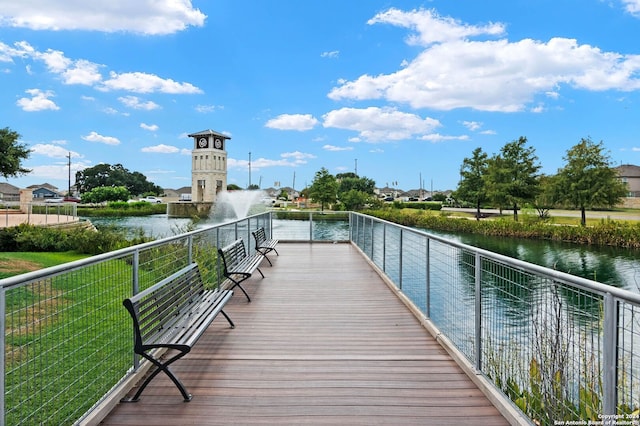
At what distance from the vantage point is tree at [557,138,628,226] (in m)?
34.7

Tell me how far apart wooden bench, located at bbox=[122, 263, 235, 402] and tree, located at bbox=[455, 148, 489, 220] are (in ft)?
156

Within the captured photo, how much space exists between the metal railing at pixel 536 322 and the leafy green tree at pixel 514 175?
37761 mm

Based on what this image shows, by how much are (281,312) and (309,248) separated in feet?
24.0

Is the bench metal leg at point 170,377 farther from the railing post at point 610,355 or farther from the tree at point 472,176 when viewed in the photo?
the tree at point 472,176

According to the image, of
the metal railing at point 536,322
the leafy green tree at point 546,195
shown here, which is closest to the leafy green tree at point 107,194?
the leafy green tree at point 546,195

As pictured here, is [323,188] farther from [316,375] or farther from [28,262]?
[316,375]

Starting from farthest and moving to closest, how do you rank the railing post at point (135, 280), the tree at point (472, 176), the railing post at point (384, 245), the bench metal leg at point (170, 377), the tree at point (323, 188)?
the tree at point (323, 188) → the tree at point (472, 176) → the railing post at point (384, 245) → the railing post at point (135, 280) → the bench metal leg at point (170, 377)

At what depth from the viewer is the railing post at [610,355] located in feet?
6.57

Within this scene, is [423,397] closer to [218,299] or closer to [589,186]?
[218,299]

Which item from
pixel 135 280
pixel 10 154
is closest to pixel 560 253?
pixel 135 280

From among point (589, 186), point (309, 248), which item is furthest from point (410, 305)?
point (589, 186)

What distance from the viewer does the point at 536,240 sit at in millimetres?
29344

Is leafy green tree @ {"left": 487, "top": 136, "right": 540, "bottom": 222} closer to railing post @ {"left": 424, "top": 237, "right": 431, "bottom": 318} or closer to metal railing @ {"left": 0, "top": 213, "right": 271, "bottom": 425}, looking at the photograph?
metal railing @ {"left": 0, "top": 213, "right": 271, "bottom": 425}

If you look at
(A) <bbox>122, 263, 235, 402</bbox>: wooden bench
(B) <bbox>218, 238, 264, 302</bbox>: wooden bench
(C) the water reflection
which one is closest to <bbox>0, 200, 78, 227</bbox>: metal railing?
(B) <bbox>218, 238, 264, 302</bbox>: wooden bench
